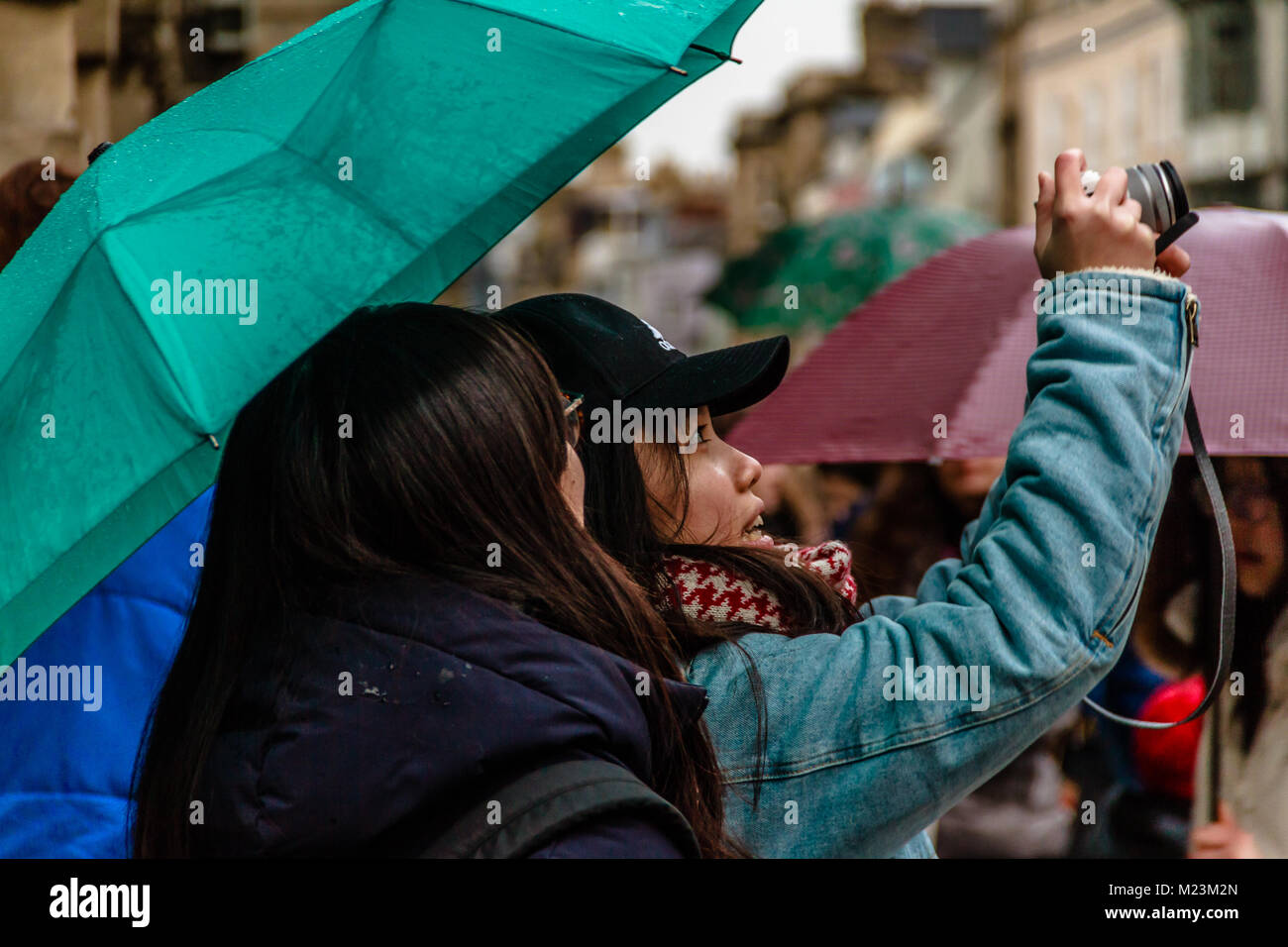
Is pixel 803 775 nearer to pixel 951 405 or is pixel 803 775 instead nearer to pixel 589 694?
pixel 589 694

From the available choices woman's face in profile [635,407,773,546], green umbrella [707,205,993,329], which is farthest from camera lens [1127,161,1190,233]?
green umbrella [707,205,993,329]

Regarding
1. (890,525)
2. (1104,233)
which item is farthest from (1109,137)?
(1104,233)

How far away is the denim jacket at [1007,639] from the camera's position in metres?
1.72

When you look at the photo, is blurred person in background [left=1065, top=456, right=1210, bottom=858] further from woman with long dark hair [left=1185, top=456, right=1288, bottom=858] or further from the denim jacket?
the denim jacket

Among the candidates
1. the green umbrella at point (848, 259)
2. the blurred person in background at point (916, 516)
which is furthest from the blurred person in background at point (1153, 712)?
the green umbrella at point (848, 259)

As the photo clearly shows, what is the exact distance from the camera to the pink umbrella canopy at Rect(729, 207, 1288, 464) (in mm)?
2984

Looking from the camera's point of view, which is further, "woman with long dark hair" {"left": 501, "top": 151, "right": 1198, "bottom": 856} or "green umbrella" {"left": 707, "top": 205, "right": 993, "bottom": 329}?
"green umbrella" {"left": 707, "top": 205, "right": 993, "bottom": 329}

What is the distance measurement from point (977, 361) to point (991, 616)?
189 centimetres

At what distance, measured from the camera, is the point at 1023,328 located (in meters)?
3.50

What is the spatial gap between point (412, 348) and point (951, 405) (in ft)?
6.65

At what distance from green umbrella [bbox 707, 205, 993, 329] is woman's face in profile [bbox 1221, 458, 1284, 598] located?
Answer: 16.3 ft

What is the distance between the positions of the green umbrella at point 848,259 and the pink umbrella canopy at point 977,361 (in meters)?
4.32

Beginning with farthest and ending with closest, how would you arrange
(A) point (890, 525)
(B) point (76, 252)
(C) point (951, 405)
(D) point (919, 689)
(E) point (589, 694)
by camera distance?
(A) point (890, 525)
(C) point (951, 405)
(B) point (76, 252)
(D) point (919, 689)
(E) point (589, 694)

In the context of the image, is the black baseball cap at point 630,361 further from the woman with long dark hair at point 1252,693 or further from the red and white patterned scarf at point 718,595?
the woman with long dark hair at point 1252,693
